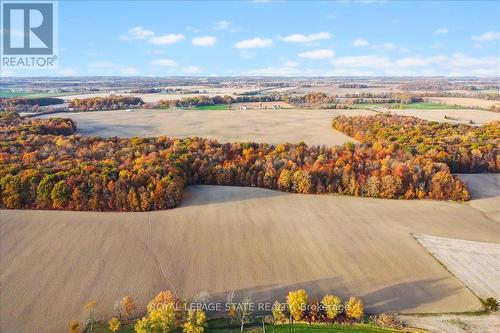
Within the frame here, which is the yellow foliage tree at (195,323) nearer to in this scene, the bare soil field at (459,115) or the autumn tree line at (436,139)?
the autumn tree line at (436,139)

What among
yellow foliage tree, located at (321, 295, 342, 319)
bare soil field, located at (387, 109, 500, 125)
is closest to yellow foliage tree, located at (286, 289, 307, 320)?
yellow foliage tree, located at (321, 295, 342, 319)

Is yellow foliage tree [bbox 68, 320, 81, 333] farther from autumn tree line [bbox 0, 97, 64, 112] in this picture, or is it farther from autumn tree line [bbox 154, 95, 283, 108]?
autumn tree line [bbox 154, 95, 283, 108]

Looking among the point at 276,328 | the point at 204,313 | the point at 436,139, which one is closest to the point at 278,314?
the point at 276,328

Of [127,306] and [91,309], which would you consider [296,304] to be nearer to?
[127,306]

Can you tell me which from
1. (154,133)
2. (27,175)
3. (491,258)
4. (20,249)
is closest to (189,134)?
(154,133)

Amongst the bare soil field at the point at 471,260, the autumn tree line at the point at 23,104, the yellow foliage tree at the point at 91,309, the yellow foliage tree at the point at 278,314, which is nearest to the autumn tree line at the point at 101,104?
the autumn tree line at the point at 23,104

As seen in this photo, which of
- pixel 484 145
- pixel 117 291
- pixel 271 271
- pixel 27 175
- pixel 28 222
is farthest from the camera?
pixel 484 145

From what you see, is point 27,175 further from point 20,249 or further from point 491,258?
point 491,258

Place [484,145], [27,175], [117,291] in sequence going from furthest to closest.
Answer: [484,145], [27,175], [117,291]
